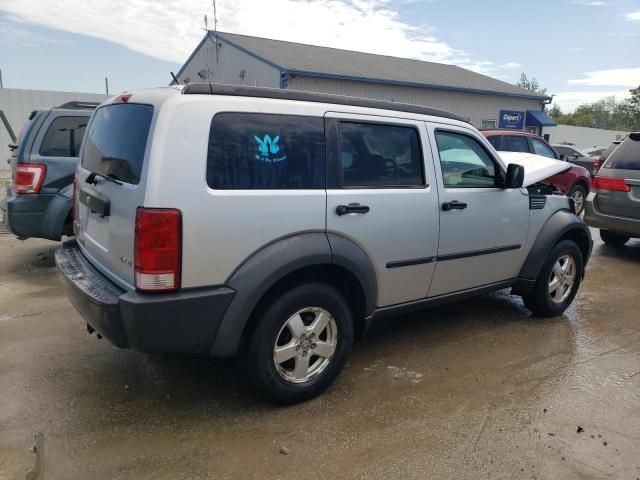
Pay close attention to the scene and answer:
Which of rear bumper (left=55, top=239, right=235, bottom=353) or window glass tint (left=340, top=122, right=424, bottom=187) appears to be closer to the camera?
rear bumper (left=55, top=239, right=235, bottom=353)

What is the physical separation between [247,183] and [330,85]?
16668mm

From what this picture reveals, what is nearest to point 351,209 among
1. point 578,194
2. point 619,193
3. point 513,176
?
point 513,176

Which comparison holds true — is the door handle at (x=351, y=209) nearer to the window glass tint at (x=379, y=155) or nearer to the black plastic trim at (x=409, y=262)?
the window glass tint at (x=379, y=155)

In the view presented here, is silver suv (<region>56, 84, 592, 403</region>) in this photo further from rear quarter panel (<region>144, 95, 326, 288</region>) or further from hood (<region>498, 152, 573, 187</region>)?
hood (<region>498, 152, 573, 187</region>)

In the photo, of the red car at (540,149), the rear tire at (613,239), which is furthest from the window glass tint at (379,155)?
the red car at (540,149)

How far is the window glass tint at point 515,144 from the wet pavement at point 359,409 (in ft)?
20.6

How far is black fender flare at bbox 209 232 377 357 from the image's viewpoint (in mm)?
2748

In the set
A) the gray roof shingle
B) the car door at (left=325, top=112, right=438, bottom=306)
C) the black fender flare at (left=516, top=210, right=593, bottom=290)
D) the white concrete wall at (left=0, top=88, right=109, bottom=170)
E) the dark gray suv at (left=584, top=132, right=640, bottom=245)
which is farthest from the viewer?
the gray roof shingle

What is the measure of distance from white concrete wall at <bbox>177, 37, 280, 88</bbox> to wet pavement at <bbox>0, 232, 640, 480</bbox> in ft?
47.8

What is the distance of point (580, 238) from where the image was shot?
4.88 meters

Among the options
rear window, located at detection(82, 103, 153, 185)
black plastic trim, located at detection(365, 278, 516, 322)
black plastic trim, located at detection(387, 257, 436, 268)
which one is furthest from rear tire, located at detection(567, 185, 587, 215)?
rear window, located at detection(82, 103, 153, 185)

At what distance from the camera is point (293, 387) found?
10.2 feet

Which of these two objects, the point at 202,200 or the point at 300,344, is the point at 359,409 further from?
the point at 202,200

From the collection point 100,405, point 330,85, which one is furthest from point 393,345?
point 330,85
